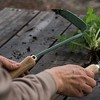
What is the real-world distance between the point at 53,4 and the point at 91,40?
3954mm

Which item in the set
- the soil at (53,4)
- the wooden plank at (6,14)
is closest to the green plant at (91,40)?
the wooden plank at (6,14)

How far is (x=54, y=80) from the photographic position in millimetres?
1303

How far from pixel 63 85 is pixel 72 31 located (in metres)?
1.01

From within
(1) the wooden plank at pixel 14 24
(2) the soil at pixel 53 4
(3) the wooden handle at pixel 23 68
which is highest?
(1) the wooden plank at pixel 14 24

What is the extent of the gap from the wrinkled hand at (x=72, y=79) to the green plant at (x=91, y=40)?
0.44m

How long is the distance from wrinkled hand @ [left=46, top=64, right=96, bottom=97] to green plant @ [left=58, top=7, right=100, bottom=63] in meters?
0.44

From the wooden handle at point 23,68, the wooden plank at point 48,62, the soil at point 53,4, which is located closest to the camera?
the wooden handle at point 23,68

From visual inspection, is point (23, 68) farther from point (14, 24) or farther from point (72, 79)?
point (14, 24)

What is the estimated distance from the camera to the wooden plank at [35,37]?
210 centimetres

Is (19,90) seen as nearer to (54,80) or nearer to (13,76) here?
(54,80)

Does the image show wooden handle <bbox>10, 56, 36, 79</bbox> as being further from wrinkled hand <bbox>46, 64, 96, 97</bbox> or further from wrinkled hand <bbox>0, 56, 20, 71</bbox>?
wrinkled hand <bbox>46, 64, 96, 97</bbox>

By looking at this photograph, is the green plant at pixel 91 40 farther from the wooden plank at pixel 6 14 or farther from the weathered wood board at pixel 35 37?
the wooden plank at pixel 6 14

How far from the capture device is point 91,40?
192cm

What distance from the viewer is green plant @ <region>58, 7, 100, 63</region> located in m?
1.89
